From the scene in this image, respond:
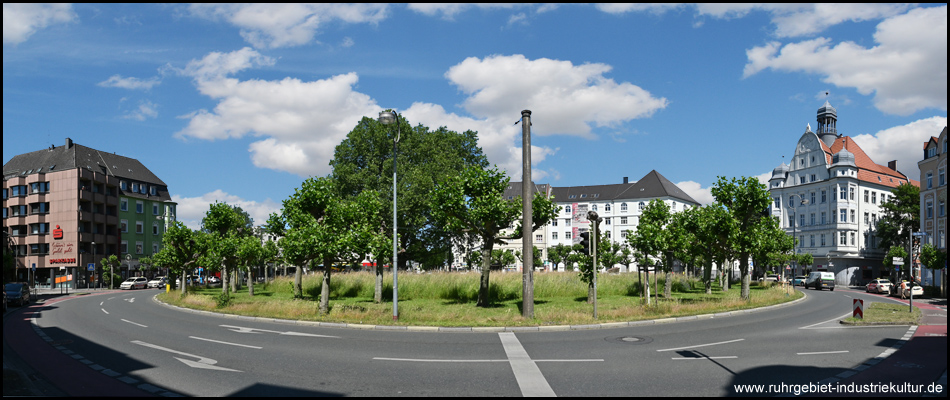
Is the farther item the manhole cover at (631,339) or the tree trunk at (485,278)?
the tree trunk at (485,278)

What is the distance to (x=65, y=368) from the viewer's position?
448 inches

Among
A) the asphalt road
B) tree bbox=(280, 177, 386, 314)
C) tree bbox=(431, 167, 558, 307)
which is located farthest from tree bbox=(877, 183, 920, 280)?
tree bbox=(280, 177, 386, 314)

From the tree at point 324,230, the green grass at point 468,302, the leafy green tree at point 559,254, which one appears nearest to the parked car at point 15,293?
the green grass at point 468,302

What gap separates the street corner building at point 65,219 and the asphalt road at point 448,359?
171ft

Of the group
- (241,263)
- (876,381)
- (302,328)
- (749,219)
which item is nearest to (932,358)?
(876,381)

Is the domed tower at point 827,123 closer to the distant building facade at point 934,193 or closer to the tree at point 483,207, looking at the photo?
the distant building facade at point 934,193

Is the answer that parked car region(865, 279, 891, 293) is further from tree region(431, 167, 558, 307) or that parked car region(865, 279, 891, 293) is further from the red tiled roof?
tree region(431, 167, 558, 307)

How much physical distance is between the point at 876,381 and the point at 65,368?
51.4 ft

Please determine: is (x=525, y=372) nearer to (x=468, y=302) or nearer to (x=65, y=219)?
(x=468, y=302)

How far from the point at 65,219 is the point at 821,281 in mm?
81362

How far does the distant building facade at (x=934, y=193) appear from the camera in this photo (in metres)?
50.1

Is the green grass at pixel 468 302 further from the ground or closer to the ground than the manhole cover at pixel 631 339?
closer to the ground

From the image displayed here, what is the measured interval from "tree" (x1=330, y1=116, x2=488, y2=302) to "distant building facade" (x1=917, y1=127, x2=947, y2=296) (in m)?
42.3

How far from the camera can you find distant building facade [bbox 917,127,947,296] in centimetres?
5012
